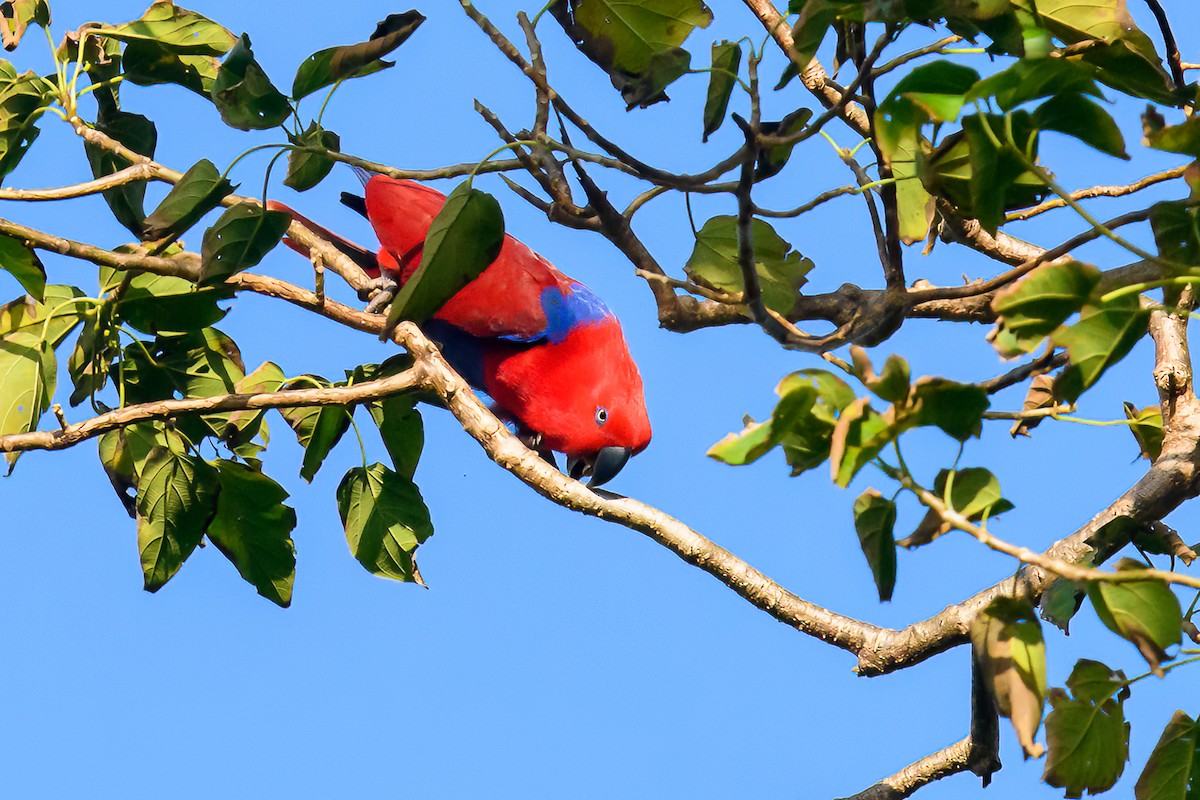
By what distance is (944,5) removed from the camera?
5.81ft

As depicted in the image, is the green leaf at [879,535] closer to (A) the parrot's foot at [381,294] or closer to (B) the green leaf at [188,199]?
(B) the green leaf at [188,199]

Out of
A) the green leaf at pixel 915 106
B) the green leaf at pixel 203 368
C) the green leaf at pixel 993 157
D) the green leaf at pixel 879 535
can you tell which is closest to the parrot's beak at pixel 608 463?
the green leaf at pixel 203 368

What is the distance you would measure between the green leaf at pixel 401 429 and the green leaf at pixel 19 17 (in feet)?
5.04

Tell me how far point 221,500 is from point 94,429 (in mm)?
469

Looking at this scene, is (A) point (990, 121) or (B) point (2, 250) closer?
(A) point (990, 121)

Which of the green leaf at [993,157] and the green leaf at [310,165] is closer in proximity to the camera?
the green leaf at [993,157]

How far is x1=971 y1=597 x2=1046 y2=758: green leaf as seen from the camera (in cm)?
173

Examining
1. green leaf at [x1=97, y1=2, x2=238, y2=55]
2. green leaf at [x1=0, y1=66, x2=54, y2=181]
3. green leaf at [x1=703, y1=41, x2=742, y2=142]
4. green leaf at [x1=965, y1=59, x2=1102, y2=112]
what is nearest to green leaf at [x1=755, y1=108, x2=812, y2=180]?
green leaf at [x1=703, y1=41, x2=742, y2=142]

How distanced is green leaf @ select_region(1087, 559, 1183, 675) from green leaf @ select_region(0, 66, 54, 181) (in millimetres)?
3158

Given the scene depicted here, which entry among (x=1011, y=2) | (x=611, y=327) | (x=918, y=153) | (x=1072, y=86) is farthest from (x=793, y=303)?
(x=611, y=327)

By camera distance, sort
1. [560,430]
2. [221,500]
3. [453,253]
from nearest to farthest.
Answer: [453,253] < [221,500] < [560,430]

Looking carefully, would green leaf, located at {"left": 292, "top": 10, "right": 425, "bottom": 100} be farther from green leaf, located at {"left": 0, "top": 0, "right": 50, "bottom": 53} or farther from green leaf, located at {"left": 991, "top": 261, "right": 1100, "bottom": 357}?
green leaf, located at {"left": 991, "top": 261, "right": 1100, "bottom": 357}

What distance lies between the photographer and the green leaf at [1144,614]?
1704 millimetres

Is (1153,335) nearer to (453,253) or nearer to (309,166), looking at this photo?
(453,253)
